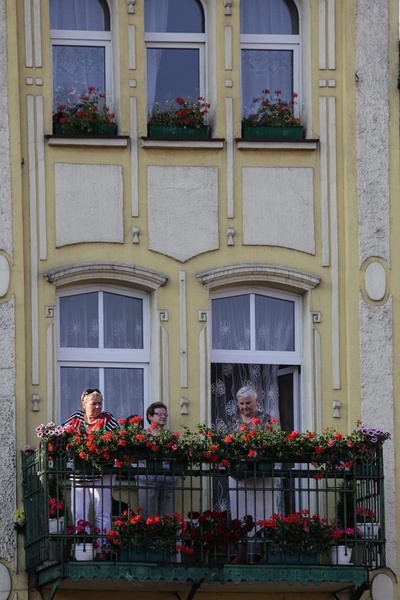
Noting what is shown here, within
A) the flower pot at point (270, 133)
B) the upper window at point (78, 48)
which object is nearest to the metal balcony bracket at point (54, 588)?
the flower pot at point (270, 133)

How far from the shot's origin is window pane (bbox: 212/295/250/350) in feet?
83.8

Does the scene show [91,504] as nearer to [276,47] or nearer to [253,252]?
[253,252]

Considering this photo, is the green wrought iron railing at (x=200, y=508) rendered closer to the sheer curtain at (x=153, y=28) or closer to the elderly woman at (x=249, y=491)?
the elderly woman at (x=249, y=491)

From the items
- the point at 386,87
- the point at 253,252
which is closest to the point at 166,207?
the point at 253,252

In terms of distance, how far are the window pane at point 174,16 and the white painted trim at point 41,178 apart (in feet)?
5.18

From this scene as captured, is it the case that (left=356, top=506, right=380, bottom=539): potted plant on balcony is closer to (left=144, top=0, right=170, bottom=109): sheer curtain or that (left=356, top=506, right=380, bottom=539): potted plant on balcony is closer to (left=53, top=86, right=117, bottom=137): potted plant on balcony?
(left=53, top=86, right=117, bottom=137): potted plant on balcony

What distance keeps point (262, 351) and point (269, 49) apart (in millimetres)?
3309

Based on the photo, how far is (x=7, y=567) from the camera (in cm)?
2414

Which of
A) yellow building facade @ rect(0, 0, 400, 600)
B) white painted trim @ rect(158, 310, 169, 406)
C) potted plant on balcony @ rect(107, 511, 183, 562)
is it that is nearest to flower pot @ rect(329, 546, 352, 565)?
yellow building facade @ rect(0, 0, 400, 600)

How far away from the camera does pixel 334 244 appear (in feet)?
83.6

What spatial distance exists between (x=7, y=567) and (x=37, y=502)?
84 centimetres

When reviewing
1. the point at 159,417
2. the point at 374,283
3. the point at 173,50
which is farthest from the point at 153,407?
the point at 173,50

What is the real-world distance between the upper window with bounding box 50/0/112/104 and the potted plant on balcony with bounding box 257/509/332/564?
524 cm

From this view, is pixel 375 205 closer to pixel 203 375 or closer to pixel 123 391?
pixel 203 375
